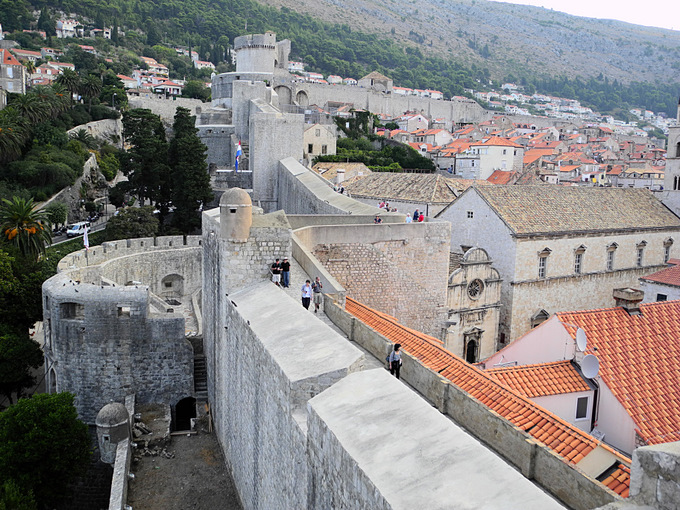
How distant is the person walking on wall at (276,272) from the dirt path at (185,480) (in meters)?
4.05

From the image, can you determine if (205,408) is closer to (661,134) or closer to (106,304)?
(106,304)

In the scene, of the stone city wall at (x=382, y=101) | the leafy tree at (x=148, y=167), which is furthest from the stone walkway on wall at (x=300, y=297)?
the stone city wall at (x=382, y=101)

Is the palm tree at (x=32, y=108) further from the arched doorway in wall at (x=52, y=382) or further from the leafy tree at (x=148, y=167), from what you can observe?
the arched doorway in wall at (x=52, y=382)

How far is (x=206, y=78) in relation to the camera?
98.2 m

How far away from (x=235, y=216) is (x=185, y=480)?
546 centimetres

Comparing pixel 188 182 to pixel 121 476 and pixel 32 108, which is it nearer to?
pixel 32 108

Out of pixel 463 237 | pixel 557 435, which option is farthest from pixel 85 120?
pixel 557 435

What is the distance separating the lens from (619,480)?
19.0 ft

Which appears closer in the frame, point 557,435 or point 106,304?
point 557,435

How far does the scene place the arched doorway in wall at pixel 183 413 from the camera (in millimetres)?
16531

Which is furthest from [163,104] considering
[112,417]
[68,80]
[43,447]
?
[112,417]

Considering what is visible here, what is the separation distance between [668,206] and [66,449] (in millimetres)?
28916

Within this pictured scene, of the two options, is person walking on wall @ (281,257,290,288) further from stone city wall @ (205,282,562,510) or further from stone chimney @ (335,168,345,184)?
stone chimney @ (335,168,345,184)

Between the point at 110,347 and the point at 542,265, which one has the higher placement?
the point at 542,265
